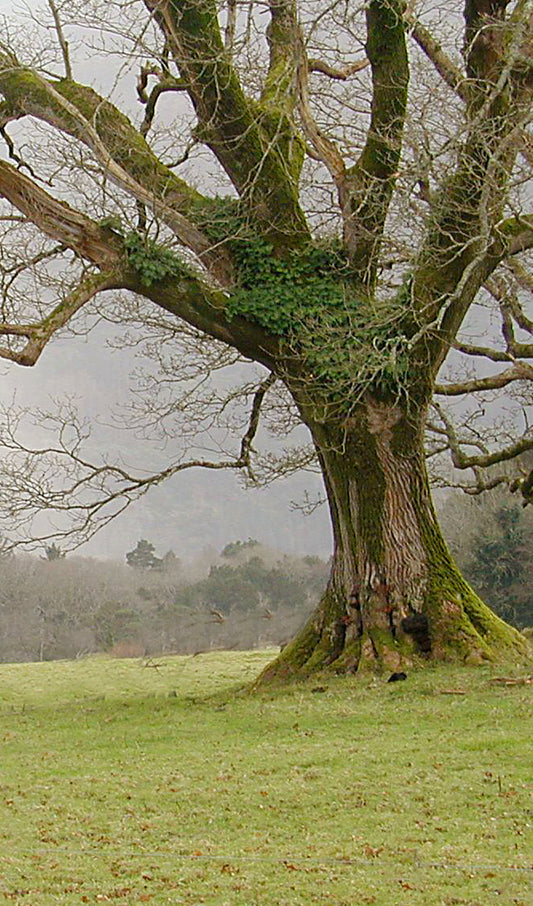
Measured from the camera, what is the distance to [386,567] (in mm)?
15109

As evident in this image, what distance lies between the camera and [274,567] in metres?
35.0

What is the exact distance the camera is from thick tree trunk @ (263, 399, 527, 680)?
1481 centimetres

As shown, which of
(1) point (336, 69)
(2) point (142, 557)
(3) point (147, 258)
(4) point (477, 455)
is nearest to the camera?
(3) point (147, 258)

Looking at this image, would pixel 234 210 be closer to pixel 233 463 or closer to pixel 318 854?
pixel 233 463

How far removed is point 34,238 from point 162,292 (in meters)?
2.49

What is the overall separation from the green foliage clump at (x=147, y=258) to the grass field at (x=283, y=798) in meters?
6.61

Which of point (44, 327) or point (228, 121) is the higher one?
point (228, 121)

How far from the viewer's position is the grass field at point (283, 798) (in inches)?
237

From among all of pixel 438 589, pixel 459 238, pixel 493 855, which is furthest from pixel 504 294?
pixel 493 855

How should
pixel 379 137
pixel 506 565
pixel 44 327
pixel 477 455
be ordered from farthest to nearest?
pixel 506 565
pixel 477 455
pixel 379 137
pixel 44 327

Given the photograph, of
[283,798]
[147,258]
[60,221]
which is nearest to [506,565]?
[147,258]

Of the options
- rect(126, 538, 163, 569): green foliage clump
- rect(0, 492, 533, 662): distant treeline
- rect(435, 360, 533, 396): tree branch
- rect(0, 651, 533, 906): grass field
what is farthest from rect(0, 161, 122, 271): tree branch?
rect(126, 538, 163, 569): green foliage clump

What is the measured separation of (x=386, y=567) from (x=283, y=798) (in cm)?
715

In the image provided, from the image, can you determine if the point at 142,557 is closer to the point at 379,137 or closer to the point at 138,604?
the point at 138,604
